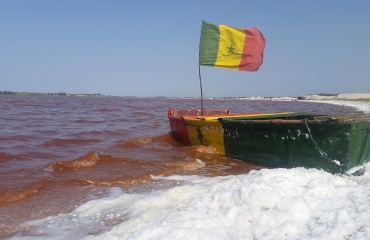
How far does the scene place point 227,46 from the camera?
33.3ft

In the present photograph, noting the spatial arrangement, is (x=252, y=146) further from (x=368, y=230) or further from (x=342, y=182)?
(x=368, y=230)

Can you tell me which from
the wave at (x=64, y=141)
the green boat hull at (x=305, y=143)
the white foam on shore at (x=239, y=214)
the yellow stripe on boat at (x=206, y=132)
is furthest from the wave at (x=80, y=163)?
the green boat hull at (x=305, y=143)

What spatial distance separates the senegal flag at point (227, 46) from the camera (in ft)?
33.2

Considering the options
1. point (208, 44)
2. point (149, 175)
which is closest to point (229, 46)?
point (208, 44)

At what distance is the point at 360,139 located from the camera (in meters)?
5.77

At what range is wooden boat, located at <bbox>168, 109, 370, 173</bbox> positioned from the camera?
567cm

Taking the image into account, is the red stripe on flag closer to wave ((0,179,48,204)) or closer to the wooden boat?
the wooden boat

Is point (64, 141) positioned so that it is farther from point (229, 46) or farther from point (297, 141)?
point (297, 141)

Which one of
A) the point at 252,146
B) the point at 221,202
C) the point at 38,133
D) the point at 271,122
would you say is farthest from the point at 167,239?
the point at 38,133

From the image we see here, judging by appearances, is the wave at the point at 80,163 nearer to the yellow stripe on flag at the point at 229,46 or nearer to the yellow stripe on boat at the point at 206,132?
the yellow stripe on boat at the point at 206,132

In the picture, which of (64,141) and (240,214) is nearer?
(240,214)

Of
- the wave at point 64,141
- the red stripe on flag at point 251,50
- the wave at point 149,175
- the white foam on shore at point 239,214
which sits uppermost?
the red stripe on flag at point 251,50

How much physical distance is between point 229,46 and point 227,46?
63 mm

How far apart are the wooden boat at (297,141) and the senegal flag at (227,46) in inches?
83.2
